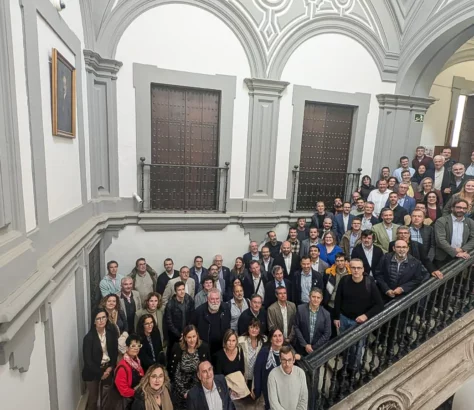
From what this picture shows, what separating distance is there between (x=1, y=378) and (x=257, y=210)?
4989 mm

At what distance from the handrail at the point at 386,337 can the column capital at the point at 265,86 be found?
4.24 m

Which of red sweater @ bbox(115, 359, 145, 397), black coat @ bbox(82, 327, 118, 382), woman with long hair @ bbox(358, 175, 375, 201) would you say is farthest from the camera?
woman with long hair @ bbox(358, 175, 375, 201)

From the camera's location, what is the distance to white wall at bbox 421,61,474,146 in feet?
28.3

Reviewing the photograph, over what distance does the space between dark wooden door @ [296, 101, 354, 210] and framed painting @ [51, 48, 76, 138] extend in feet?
14.8

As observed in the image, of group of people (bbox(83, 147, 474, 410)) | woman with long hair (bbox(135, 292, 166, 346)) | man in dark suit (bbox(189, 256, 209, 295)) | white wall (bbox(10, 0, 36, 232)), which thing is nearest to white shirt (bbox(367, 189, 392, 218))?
group of people (bbox(83, 147, 474, 410))

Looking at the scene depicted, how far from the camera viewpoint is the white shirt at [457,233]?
398cm

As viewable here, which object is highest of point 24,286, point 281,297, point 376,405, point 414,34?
point 414,34

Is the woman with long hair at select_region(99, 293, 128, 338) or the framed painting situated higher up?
the framed painting

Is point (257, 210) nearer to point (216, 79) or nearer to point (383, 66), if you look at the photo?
point (216, 79)

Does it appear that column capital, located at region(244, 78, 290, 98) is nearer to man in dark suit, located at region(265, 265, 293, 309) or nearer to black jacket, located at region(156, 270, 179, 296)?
man in dark suit, located at region(265, 265, 293, 309)

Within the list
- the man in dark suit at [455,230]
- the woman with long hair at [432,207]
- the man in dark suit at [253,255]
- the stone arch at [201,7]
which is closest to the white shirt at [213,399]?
the man in dark suit at [253,255]

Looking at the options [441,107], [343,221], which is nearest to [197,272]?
[343,221]

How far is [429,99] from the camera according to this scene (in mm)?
7062

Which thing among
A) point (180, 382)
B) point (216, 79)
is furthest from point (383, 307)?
point (216, 79)
